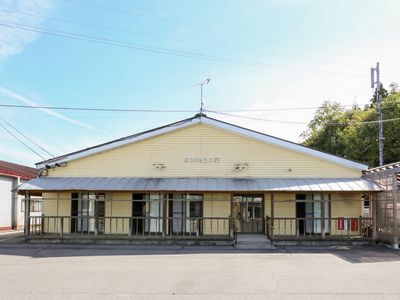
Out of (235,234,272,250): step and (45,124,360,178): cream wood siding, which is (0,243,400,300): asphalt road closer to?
(235,234,272,250): step

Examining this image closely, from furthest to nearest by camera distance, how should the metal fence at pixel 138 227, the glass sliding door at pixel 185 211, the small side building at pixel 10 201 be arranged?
the small side building at pixel 10 201 < the glass sliding door at pixel 185 211 < the metal fence at pixel 138 227

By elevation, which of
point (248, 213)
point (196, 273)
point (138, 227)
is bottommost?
point (196, 273)

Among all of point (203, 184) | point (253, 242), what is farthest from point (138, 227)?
point (253, 242)

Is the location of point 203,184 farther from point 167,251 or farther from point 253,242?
point 167,251

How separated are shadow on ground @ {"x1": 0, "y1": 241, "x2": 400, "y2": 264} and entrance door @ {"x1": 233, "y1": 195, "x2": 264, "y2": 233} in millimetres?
3377

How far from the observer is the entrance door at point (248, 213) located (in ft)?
69.4

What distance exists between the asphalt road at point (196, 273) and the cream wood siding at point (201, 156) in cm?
426

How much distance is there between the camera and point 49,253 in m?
16.1

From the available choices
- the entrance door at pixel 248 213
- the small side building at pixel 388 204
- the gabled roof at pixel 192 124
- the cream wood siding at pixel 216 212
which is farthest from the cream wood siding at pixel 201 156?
the small side building at pixel 388 204

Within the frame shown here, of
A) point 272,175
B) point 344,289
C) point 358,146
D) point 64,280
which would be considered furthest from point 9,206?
point 358,146

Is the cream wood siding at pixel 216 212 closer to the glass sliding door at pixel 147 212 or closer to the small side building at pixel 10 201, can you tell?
the glass sliding door at pixel 147 212

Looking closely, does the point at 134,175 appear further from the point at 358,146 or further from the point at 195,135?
the point at 358,146

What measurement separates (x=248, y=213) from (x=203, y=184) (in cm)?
305

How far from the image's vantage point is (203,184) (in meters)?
19.6
